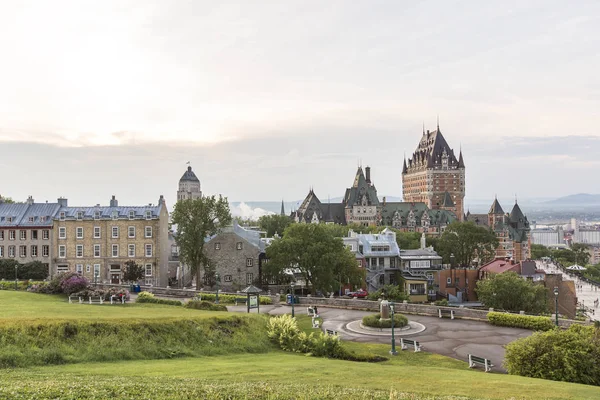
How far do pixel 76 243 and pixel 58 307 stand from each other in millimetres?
35109

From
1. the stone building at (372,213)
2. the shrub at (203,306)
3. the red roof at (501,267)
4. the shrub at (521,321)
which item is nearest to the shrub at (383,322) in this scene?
the shrub at (521,321)

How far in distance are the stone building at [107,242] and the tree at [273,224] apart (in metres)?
50.7

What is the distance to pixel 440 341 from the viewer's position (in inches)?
1318

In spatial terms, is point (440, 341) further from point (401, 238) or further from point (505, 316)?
point (401, 238)

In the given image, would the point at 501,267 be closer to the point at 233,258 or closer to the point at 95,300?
the point at 233,258

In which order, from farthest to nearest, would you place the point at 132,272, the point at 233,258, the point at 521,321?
the point at 233,258
the point at 132,272
the point at 521,321

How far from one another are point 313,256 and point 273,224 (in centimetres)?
6156

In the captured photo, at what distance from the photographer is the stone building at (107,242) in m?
66.8

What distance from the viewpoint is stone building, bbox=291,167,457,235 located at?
162 meters

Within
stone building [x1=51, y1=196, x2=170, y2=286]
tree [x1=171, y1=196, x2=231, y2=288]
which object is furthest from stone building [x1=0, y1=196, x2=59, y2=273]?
tree [x1=171, y1=196, x2=231, y2=288]

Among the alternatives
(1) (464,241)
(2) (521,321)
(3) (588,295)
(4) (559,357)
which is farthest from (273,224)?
(4) (559,357)

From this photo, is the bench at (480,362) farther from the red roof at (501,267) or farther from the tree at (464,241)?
the tree at (464,241)

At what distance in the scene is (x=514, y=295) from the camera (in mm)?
56625

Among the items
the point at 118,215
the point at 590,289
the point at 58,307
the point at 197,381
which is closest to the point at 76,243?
the point at 118,215
